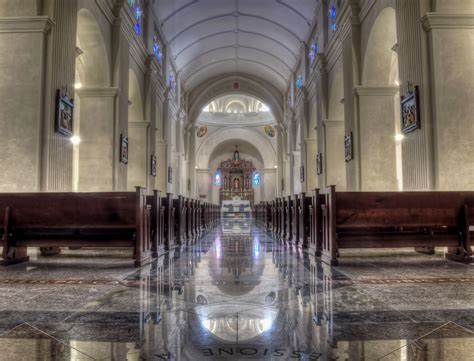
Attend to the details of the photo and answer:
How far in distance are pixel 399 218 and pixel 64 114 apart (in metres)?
5.13

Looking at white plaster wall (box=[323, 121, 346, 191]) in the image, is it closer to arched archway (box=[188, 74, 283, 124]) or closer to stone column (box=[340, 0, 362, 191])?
stone column (box=[340, 0, 362, 191])

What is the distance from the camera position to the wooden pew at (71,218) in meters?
4.49

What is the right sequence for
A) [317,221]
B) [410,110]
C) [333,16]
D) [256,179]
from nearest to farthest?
[317,221] < [410,110] < [333,16] < [256,179]

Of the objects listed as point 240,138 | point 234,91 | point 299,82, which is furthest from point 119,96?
point 240,138

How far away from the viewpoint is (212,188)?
33094 mm

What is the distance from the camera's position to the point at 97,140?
8.62 metres

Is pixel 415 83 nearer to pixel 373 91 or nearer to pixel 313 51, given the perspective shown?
pixel 373 91

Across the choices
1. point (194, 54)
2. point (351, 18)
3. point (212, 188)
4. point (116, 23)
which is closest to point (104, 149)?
point (116, 23)

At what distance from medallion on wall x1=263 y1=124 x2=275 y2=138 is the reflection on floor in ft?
82.1

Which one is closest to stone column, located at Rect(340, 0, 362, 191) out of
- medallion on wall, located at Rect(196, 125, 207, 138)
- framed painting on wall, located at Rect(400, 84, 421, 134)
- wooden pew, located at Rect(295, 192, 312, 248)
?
framed painting on wall, located at Rect(400, 84, 421, 134)

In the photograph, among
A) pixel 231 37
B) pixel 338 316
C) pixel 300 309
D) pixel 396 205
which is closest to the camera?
pixel 338 316

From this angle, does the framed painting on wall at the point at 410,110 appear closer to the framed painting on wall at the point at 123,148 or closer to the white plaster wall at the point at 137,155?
the framed painting on wall at the point at 123,148

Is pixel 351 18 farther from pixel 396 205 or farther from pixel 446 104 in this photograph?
pixel 396 205

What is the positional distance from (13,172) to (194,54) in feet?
41.6
